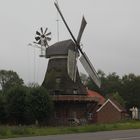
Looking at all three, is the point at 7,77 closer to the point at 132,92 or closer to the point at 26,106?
the point at 132,92

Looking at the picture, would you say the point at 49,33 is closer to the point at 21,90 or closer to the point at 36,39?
the point at 36,39

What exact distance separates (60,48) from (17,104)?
1184 cm

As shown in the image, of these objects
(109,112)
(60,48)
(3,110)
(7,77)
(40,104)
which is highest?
(7,77)

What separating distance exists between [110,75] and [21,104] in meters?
72.7

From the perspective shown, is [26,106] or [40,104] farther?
[26,106]

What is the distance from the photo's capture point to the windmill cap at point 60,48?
68.8 metres

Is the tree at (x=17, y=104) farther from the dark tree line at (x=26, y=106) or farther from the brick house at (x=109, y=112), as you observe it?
the brick house at (x=109, y=112)

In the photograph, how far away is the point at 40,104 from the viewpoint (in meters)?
60.9

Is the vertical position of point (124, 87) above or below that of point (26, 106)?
above

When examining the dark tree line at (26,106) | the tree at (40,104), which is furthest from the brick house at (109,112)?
the tree at (40,104)

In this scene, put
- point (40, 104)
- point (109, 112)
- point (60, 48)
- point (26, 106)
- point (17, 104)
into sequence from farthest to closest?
point (109, 112)
point (60, 48)
point (17, 104)
point (26, 106)
point (40, 104)

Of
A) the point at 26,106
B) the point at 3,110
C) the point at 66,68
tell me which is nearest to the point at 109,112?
the point at 66,68

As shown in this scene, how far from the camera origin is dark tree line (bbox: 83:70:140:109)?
110000 mm

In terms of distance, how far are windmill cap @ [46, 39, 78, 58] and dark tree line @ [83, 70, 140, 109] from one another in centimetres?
3364
